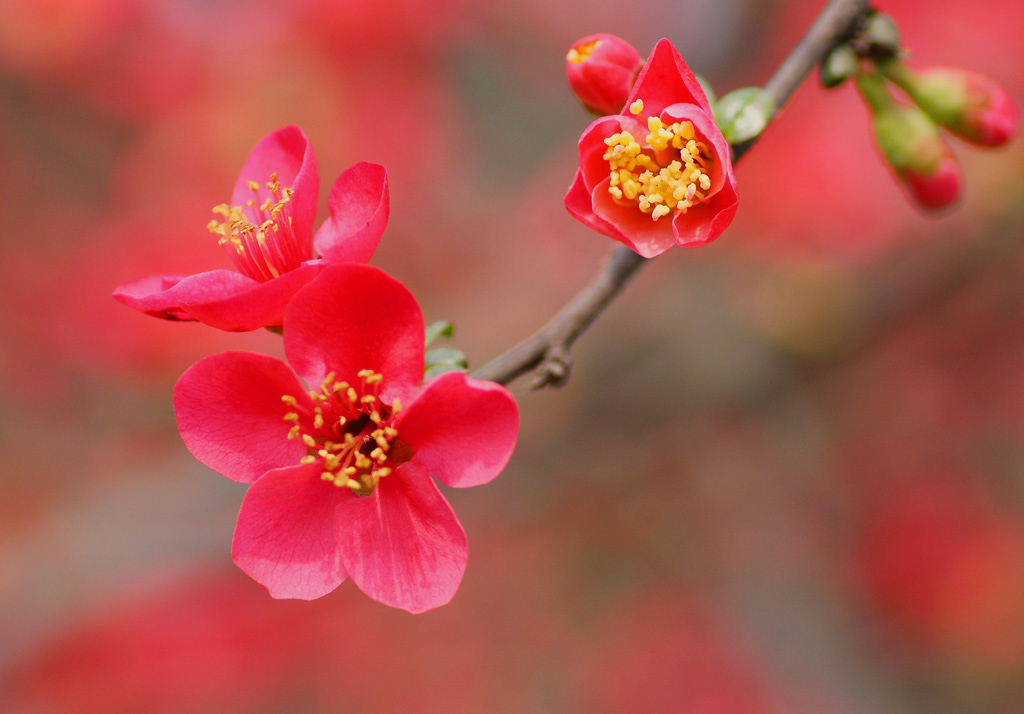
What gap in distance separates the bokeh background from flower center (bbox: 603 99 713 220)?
5.73ft

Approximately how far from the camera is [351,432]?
0.76 m

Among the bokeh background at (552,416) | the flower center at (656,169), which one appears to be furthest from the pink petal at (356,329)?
the bokeh background at (552,416)

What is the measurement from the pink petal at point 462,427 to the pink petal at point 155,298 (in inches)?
9.0

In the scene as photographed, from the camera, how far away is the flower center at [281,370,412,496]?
0.69 metres

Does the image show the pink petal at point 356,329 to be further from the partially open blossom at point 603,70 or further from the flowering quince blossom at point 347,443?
the partially open blossom at point 603,70

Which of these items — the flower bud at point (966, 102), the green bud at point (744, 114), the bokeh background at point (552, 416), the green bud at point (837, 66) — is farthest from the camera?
the bokeh background at point (552, 416)

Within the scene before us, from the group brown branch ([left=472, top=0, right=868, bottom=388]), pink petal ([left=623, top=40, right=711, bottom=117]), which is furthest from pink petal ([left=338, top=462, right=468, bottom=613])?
pink petal ([left=623, top=40, right=711, bottom=117])

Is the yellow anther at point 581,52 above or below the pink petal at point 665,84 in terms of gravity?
below

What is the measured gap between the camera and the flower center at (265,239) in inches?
31.1

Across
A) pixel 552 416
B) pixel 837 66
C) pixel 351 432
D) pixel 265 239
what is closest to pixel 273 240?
pixel 265 239

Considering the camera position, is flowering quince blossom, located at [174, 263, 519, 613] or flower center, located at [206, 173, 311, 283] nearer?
flowering quince blossom, located at [174, 263, 519, 613]

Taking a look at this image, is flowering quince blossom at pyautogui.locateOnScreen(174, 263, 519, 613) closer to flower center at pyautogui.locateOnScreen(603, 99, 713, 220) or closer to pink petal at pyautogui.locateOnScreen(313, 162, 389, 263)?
pink petal at pyautogui.locateOnScreen(313, 162, 389, 263)

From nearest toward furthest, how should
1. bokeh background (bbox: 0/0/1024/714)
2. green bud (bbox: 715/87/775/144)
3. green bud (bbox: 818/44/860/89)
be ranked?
Result: green bud (bbox: 715/87/775/144) < green bud (bbox: 818/44/860/89) < bokeh background (bbox: 0/0/1024/714)

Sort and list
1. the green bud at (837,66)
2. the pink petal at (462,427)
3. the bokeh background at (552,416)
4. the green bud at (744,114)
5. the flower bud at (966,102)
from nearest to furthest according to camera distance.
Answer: the pink petal at (462,427) < the green bud at (744,114) < the green bud at (837,66) < the flower bud at (966,102) < the bokeh background at (552,416)
